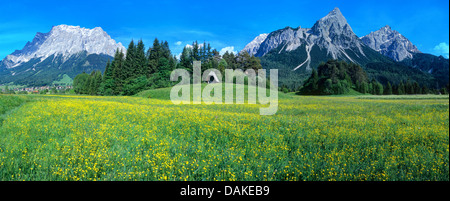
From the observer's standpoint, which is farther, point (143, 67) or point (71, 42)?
point (143, 67)

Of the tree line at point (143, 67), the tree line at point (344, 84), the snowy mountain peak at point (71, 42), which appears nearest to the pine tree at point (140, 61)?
the tree line at point (143, 67)

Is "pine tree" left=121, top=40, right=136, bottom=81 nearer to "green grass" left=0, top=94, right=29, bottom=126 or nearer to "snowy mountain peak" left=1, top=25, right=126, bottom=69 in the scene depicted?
"snowy mountain peak" left=1, top=25, right=126, bottom=69

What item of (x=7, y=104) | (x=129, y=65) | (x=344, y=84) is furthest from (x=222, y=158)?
(x=344, y=84)

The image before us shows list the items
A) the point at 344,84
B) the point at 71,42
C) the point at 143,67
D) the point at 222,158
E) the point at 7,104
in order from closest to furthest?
1. the point at 222,158
2. the point at 7,104
3. the point at 71,42
4. the point at 143,67
5. the point at 344,84

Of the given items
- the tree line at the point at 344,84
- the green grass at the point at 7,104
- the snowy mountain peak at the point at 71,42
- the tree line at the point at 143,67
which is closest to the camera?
the green grass at the point at 7,104

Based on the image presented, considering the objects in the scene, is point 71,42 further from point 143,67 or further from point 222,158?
point 222,158

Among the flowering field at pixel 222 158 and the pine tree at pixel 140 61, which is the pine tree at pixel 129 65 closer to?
the pine tree at pixel 140 61

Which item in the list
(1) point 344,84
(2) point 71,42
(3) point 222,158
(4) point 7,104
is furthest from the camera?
(1) point 344,84

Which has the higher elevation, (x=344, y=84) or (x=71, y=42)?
(x=71, y=42)

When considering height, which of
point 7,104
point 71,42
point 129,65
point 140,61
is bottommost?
point 7,104

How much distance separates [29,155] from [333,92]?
100356 mm

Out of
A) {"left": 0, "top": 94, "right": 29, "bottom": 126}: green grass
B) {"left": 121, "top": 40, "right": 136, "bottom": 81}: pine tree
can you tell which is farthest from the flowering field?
{"left": 121, "top": 40, "right": 136, "bottom": 81}: pine tree

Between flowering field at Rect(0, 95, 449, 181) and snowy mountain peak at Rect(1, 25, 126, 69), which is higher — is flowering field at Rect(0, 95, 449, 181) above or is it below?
below
